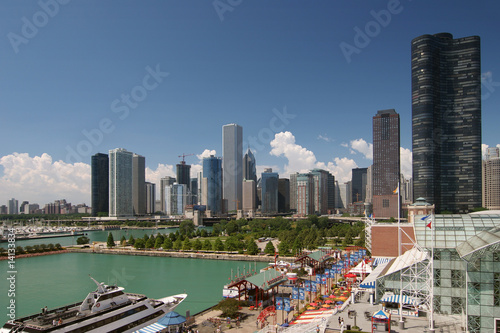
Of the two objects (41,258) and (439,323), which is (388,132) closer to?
(41,258)

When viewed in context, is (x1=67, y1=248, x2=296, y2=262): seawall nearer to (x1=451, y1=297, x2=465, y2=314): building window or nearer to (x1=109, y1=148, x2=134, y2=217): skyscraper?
(x1=451, y1=297, x2=465, y2=314): building window

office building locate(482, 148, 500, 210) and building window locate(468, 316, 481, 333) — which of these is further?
office building locate(482, 148, 500, 210)

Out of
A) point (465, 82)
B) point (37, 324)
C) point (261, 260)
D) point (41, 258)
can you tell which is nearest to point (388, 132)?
point (465, 82)

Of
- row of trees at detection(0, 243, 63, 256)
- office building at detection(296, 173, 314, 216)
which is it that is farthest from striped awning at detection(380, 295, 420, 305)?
office building at detection(296, 173, 314, 216)

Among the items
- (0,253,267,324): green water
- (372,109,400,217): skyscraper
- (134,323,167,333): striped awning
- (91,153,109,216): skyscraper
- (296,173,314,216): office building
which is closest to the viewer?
(134,323,167,333): striped awning

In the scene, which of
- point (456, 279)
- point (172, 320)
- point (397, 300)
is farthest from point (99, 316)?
point (456, 279)

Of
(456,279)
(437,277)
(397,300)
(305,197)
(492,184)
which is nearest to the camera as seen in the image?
(456,279)

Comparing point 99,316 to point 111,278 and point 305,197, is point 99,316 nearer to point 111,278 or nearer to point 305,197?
point 111,278
